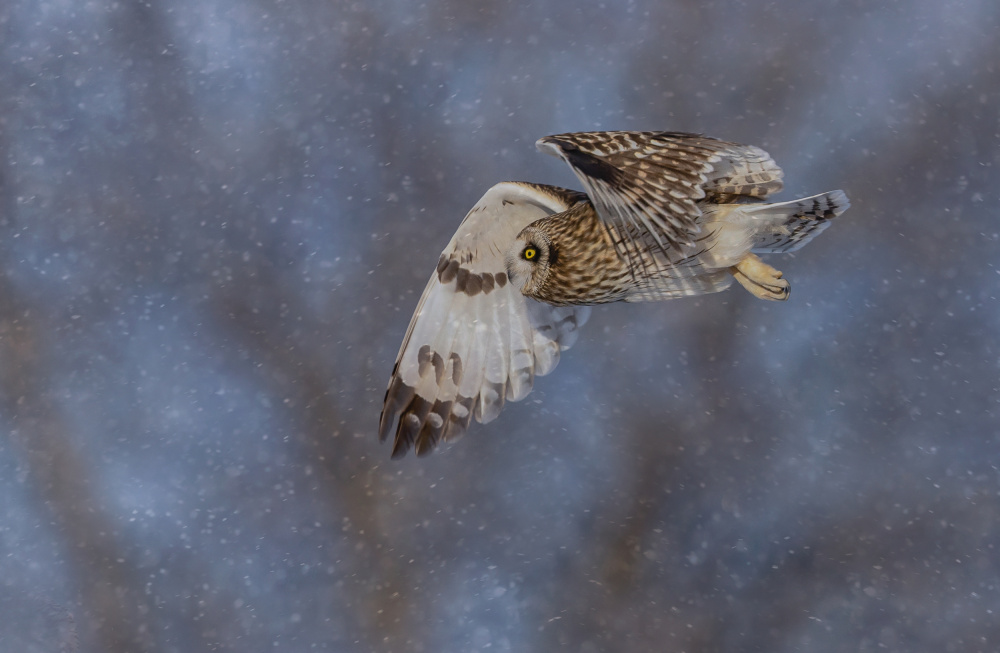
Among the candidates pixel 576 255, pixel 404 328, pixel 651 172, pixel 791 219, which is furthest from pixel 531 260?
pixel 404 328

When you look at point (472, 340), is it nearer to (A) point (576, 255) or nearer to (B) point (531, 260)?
(B) point (531, 260)

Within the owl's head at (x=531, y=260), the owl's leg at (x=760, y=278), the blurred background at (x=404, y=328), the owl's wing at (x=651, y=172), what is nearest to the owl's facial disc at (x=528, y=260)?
the owl's head at (x=531, y=260)

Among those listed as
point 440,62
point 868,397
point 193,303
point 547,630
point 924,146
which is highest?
point 440,62

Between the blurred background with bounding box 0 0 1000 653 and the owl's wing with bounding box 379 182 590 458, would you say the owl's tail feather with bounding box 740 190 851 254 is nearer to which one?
the owl's wing with bounding box 379 182 590 458

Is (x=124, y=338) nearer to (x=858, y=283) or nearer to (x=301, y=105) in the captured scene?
(x=301, y=105)

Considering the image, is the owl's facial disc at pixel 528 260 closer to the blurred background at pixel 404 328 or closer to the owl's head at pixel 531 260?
the owl's head at pixel 531 260

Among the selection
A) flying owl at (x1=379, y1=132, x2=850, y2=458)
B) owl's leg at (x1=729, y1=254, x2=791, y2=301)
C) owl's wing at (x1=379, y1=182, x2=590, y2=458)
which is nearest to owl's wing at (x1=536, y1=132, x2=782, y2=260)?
flying owl at (x1=379, y1=132, x2=850, y2=458)

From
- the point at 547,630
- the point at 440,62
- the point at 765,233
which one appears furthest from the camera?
the point at 547,630

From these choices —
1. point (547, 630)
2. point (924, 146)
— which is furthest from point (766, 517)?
point (924, 146)
